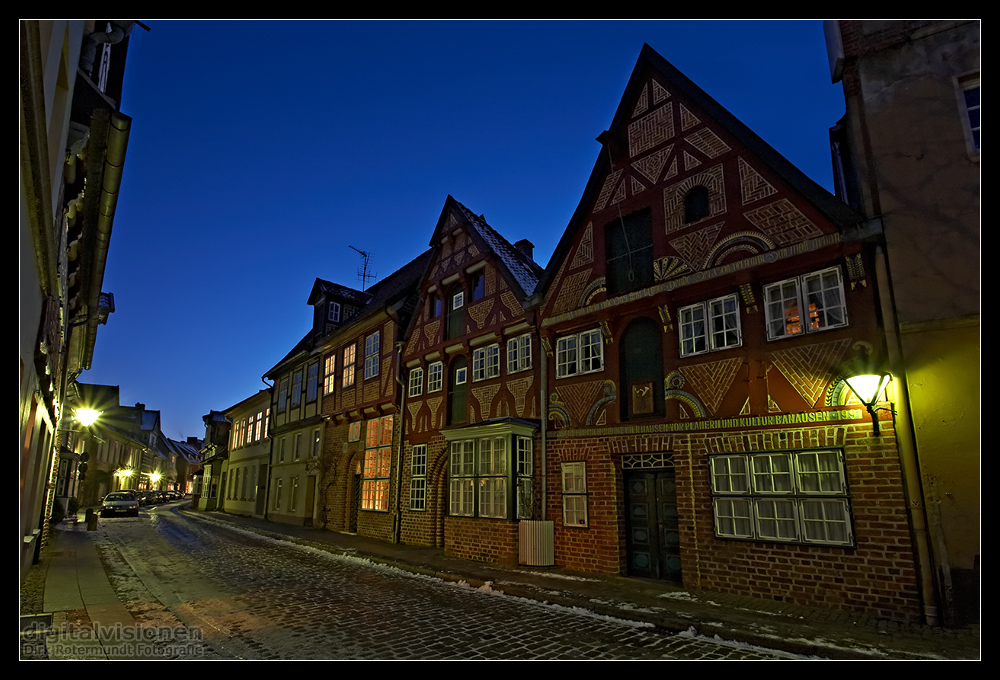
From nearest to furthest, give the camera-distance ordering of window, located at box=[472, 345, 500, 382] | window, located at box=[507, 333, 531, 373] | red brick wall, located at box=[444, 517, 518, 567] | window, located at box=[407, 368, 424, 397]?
red brick wall, located at box=[444, 517, 518, 567], window, located at box=[507, 333, 531, 373], window, located at box=[472, 345, 500, 382], window, located at box=[407, 368, 424, 397]

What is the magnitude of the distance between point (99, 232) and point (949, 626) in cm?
1496

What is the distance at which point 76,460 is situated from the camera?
28.0 metres

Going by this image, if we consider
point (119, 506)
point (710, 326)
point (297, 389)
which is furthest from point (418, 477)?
point (119, 506)

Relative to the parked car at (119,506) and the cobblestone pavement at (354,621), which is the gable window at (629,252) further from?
the parked car at (119,506)

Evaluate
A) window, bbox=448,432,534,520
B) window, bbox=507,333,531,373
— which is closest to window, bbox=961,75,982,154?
window, bbox=507,333,531,373

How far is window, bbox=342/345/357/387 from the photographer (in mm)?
21891

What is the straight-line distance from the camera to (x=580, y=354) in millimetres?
12633

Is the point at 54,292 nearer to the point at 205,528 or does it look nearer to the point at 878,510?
the point at 878,510

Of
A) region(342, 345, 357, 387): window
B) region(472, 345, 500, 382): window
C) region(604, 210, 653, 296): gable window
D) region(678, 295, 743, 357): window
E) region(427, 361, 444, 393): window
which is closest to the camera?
region(678, 295, 743, 357): window

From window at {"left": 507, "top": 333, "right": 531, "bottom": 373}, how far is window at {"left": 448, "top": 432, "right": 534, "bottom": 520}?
1.97m

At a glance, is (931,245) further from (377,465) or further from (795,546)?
(377,465)

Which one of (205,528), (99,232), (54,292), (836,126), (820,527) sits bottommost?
(205,528)

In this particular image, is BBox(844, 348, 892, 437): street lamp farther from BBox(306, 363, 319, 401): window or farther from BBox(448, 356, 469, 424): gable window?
BBox(306, 363, 319, 401): window
